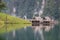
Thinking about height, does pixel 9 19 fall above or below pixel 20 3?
below

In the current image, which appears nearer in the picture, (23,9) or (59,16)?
(59,16)

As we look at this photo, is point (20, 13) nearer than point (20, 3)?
Answer: Yes

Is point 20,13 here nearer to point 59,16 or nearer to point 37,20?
point 59,16

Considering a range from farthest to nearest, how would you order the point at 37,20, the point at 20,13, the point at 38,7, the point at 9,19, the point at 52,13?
the point at 38,7, the point at 20,13, the point at 52,13, the point at 37,20, the point at 9,19

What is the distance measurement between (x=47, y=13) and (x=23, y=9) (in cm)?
1424

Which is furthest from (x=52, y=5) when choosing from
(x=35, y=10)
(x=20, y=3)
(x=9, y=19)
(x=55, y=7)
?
(x=9, y=19)

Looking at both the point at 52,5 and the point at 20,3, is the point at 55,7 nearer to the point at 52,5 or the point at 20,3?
the point at 52,5

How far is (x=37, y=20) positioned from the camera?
56.8m

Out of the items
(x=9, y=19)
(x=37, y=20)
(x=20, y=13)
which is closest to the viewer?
(x=9, y=19)

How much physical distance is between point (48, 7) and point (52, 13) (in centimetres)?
306

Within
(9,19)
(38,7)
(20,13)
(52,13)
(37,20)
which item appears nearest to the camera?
(9,19)

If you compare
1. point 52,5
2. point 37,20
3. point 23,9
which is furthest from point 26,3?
point 37,20

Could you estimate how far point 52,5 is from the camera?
8556cm

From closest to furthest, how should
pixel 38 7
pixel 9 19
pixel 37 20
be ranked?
pixel 9 19, pixel 37 20, pixel 38 7
